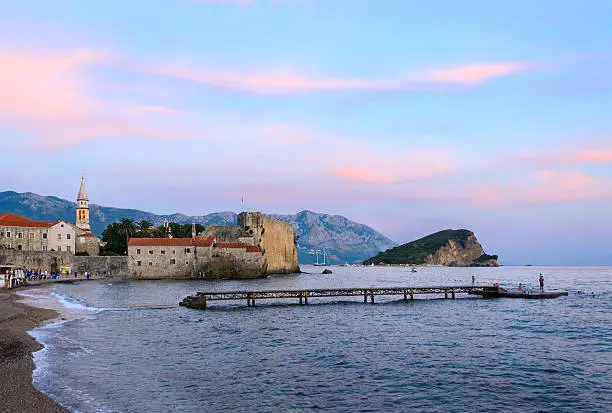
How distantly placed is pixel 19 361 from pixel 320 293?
50.3m

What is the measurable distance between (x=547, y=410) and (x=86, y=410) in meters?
18.9

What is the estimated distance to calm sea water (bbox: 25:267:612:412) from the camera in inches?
882

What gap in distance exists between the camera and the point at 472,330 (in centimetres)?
4378

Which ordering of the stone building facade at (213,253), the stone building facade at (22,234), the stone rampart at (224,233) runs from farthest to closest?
the stone rampart at (224,233) < the stone building facade at (213,253) < the stone building facade at (22,234)

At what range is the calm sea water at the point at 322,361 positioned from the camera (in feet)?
73.5

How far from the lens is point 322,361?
3111 centimetres

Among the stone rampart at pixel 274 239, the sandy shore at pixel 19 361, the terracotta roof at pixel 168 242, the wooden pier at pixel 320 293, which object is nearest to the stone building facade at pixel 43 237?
the terracotta roof at pixel 168 242

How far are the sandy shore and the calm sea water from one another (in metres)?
0.81

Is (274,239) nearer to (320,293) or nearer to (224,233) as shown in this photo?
(224,233)

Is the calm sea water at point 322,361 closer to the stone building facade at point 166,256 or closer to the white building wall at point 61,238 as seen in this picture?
the stone building facade at point 166,256

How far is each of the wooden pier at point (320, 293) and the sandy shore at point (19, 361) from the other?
58.1 feet

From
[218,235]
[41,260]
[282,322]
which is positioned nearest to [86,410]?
[282,322]

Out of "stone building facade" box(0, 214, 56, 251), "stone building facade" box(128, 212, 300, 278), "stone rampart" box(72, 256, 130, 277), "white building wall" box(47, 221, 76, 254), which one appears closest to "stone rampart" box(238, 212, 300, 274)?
"stone building facade" box(128, 212, 300, 278)

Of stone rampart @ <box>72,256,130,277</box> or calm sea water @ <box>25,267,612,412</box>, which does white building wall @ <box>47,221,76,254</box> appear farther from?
calm sea water @ <box>25,267,612,412</box>
